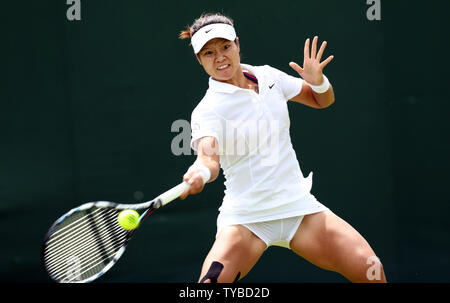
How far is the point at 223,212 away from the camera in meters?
2.70

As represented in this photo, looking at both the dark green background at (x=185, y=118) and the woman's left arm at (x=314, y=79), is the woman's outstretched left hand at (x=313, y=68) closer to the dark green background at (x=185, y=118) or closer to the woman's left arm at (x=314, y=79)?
the woman's left arm at (x=314, y=79)

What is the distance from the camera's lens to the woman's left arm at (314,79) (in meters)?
→ 2.77

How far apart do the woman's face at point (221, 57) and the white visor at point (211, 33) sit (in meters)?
0.03

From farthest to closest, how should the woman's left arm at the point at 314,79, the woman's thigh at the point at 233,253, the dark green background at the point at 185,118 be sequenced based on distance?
the dark green background at the point at 185,118 < the woman's left arm at the point at 314,79 < the woman's thigh at the point at 233,253

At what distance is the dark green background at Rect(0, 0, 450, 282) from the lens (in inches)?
146

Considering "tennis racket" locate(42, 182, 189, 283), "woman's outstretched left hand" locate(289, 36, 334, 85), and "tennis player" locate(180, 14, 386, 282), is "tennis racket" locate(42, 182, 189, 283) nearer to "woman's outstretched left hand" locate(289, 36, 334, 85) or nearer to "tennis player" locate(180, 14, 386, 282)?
"tennis player" locate(180, 14, 386, 282)

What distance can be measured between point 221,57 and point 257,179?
518 millimetres

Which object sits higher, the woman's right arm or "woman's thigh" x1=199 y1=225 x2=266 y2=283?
the woman's right arm

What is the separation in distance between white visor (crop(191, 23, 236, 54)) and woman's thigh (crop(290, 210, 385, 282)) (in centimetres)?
82

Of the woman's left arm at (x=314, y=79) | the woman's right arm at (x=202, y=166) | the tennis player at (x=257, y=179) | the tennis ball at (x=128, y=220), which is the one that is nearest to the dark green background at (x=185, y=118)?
the woman's left arm at (x=314, y=79)

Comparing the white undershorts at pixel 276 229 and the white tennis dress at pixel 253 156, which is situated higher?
the white tennis dress at pixel 253 156

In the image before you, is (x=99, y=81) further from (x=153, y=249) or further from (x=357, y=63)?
(x=357, y=63)

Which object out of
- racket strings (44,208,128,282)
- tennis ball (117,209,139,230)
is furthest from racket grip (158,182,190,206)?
racket strings (44,208,128,282)

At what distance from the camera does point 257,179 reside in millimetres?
2652
